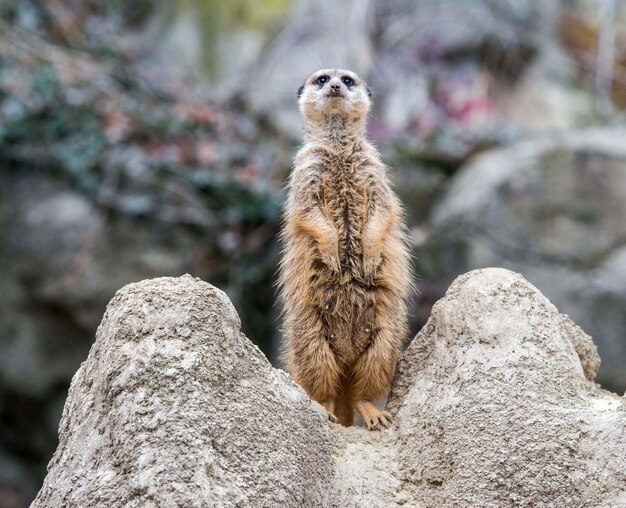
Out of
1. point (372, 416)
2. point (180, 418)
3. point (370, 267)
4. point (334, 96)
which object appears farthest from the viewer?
point (334, 96)

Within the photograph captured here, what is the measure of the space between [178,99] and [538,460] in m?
6.76

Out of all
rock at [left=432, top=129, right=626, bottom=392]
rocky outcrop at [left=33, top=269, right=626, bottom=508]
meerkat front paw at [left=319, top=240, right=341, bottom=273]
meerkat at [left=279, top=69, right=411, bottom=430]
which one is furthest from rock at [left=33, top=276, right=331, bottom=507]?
rock at [left=432, top=129, right=626, bottom=392]

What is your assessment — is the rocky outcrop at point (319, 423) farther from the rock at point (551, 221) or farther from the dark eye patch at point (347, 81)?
the rock at point (551, 221)

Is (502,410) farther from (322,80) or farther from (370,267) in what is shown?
(322,80)

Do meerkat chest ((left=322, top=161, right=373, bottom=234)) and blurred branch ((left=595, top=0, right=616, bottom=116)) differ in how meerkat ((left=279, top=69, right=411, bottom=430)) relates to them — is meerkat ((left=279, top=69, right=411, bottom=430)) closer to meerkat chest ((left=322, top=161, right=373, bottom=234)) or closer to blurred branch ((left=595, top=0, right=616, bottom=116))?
meerkat chest ((left=322, top=161, right=373, bottom=234))

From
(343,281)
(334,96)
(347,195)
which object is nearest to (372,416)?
(343,281)

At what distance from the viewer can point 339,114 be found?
3.92 m

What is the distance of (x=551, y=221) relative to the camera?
7367 millimetres

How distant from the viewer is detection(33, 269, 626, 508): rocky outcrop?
8.40 ft

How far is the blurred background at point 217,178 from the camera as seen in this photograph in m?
7.34

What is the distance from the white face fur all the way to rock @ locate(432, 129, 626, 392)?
3370 mm

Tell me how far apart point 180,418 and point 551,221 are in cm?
531

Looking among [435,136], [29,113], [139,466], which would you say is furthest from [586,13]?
[139,466]

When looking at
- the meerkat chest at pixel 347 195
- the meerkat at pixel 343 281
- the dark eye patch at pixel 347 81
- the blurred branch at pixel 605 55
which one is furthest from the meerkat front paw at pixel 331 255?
the blurred branch at pixel 605 55
